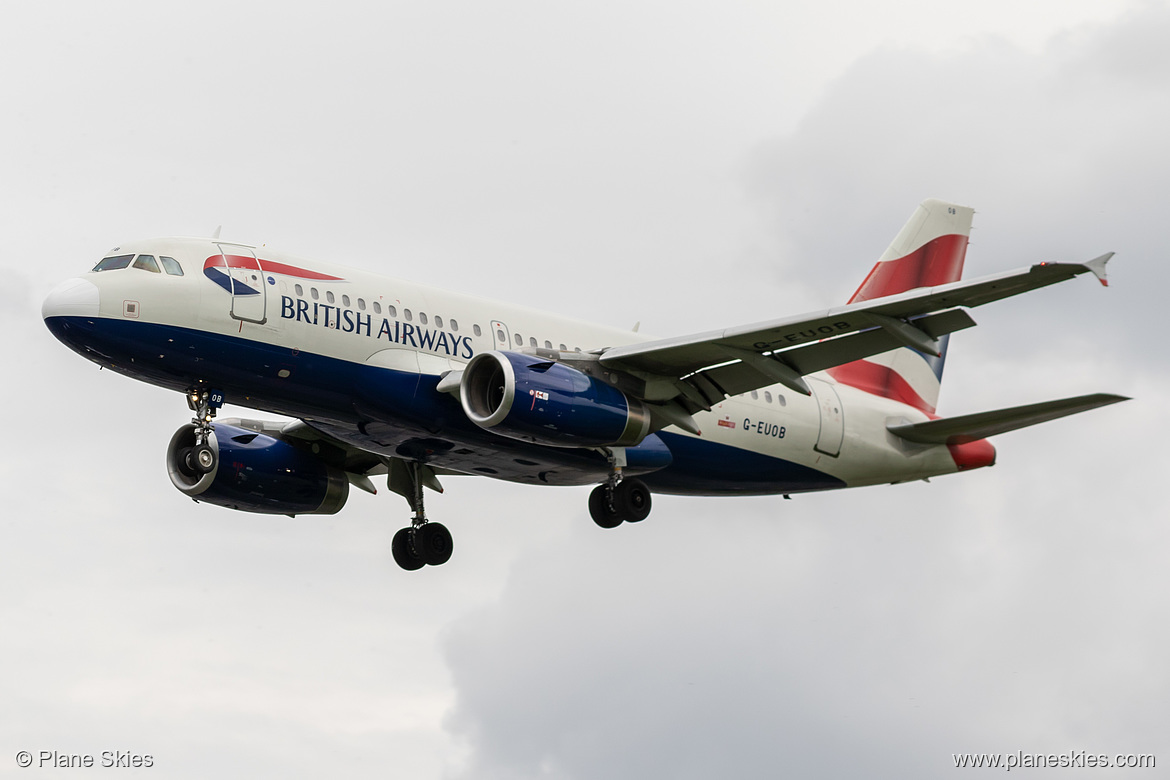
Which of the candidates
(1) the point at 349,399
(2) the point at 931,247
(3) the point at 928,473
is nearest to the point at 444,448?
(1) the point at 349,399

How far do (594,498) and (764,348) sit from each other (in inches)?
229

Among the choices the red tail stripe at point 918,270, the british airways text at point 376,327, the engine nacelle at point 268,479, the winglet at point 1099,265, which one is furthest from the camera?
the red tail stripe at point 918,270

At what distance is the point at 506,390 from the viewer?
2827 cm

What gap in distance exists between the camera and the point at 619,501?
32125 millimetres

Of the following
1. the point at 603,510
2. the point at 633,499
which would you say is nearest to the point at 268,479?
the point at 603,510

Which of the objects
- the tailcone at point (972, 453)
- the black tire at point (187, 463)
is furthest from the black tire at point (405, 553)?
the tailcone at point (972, 453)

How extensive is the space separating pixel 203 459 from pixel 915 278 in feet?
66.8

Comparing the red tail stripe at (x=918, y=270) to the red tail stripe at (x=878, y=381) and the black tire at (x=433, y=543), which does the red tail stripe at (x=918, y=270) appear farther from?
the black tire at (x=433, y=543)

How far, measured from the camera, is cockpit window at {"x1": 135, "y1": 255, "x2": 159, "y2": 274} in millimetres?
27625

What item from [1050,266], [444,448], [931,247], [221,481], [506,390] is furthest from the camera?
[931,247]

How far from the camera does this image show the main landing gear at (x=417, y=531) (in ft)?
120

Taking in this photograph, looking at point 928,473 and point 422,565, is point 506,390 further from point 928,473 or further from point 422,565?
point 928,473

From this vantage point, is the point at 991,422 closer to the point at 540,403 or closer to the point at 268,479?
the point at 540,403

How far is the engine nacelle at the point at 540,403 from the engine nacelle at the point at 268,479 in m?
8.33
